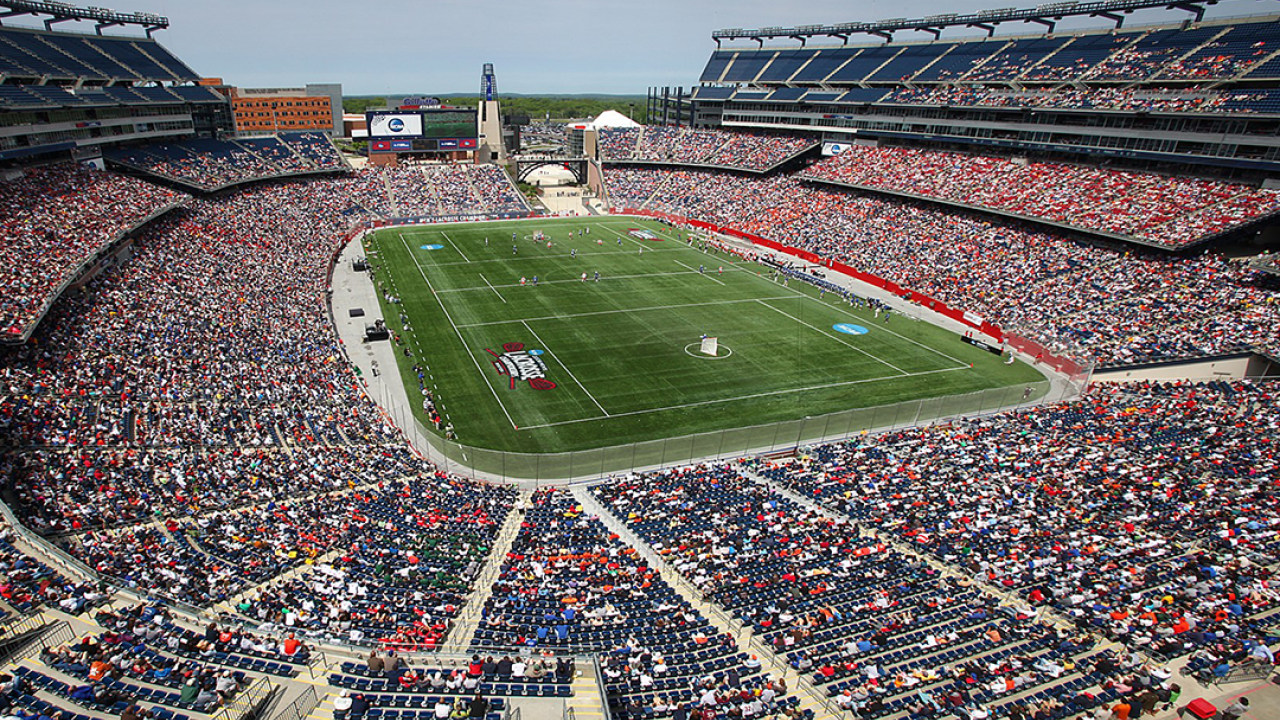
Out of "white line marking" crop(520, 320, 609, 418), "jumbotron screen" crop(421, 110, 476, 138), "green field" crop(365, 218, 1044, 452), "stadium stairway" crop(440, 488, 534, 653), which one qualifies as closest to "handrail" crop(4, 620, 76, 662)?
"stadium stairway" crop(440, 488, 534, 653)

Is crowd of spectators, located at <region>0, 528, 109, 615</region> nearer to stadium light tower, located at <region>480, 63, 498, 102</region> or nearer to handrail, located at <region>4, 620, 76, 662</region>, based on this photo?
handrail, located at <region>4, 620, 76, 662</region>

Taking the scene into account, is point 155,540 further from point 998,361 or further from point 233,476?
point 998,361

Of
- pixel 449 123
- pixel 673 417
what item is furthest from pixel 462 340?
pixel 449 123

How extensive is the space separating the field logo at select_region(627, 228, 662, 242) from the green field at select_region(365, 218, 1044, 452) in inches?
416

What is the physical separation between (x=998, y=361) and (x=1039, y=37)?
5272 cm

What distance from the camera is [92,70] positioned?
63344 millimetres

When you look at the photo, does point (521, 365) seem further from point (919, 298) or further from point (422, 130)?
point (422, 130)

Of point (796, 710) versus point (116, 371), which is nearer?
point (796, 710)

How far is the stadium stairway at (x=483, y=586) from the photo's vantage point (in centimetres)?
1648


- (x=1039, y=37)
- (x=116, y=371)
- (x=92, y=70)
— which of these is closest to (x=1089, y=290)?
(x=1039, y=37)

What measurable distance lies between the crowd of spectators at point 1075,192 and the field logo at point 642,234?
69.2ft

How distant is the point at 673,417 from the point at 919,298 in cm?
2925

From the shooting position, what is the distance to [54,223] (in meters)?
41.3

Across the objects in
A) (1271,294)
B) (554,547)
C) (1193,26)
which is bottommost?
(554,547)
